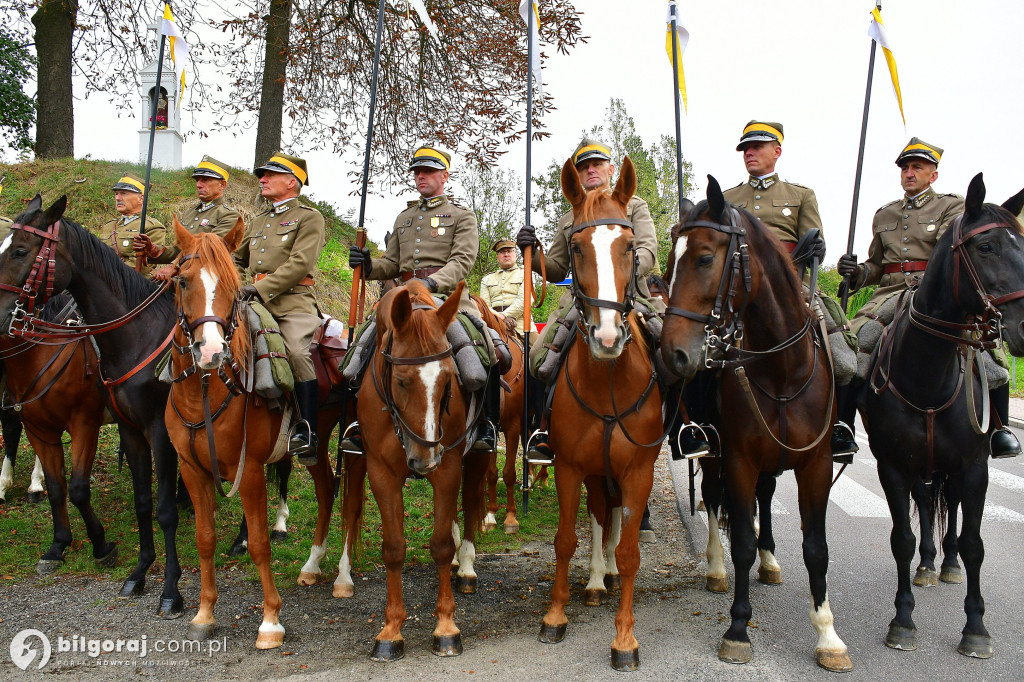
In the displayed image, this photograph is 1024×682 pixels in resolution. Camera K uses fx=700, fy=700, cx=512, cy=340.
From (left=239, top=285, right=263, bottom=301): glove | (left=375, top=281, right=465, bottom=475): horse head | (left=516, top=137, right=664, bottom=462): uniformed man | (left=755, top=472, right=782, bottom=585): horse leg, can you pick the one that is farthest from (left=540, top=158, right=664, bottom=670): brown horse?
(left=239, top=285, right=263, bottom=301): glove

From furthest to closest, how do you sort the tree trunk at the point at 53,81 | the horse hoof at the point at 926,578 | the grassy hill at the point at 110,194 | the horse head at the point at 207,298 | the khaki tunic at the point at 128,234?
the tree trunk at the point at 53,81 → the grassy hill at the point at 110,194 → the khaki tunic at the point at 128,234 → the horse hoof at the point at 926,578 → the horse head at the point at 207,298

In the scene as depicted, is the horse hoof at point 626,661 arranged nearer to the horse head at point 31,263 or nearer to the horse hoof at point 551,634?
the horse hoof at point 551,634

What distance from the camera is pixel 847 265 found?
518cm

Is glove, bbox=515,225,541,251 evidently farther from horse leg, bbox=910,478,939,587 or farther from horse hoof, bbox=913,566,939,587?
horse hoof, bbox=913,566,939,587

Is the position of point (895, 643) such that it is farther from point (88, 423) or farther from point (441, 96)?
point (441, 96)

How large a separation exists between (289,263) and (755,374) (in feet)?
11.9

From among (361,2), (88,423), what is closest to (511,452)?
(88,423)

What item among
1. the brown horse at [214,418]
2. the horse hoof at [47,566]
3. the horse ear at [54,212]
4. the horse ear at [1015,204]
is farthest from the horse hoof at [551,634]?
the horse ear at [54,212]

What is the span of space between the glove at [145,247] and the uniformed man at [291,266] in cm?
93

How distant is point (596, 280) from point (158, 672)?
344 centimetres

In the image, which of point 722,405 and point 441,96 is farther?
point 441,96

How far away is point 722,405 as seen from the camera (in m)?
4.64

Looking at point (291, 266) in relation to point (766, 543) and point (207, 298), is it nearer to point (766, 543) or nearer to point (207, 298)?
point (207, 298)

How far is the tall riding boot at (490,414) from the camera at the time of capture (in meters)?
5.08
